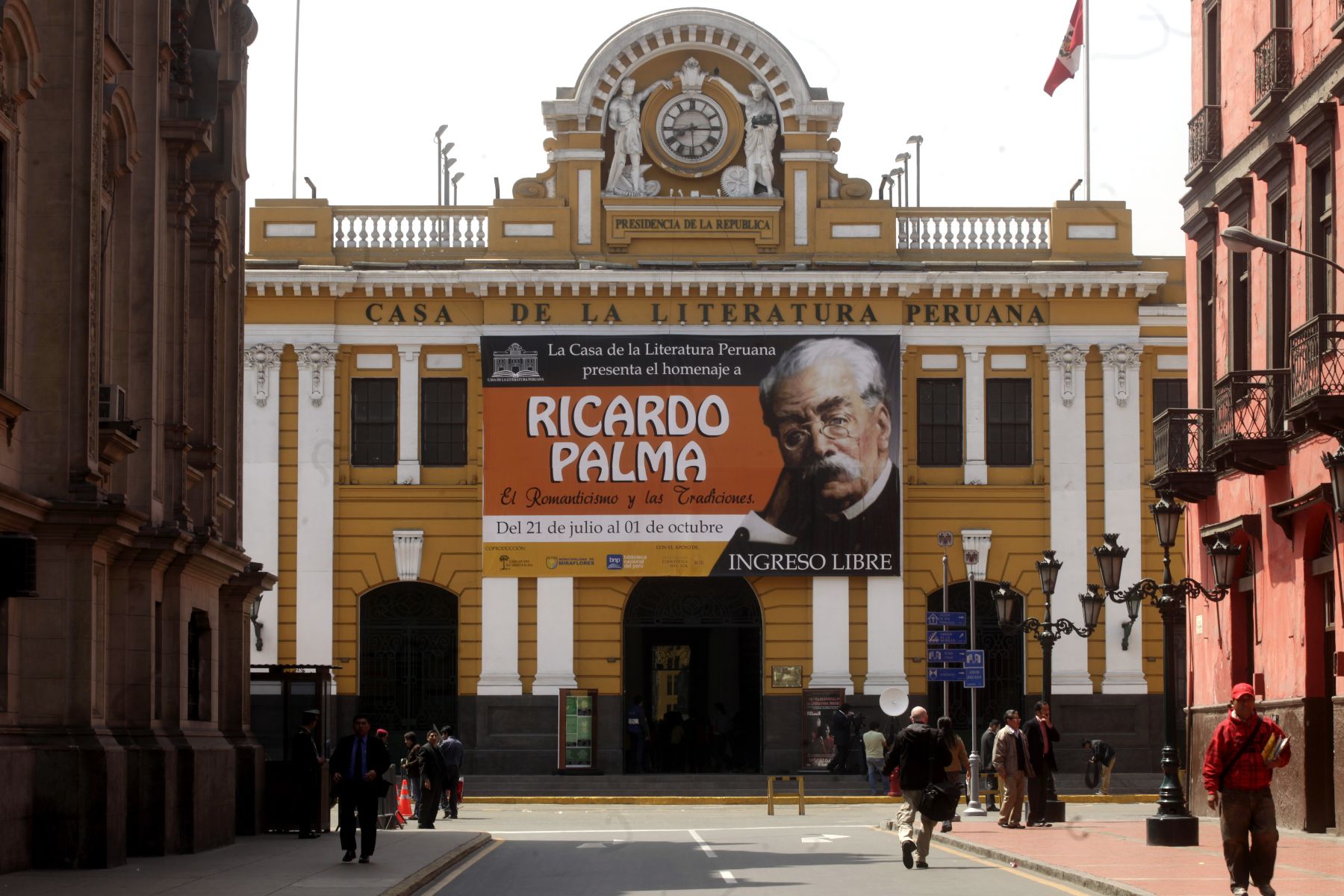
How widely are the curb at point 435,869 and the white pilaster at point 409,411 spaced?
20.1m

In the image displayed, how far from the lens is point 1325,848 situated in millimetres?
23484

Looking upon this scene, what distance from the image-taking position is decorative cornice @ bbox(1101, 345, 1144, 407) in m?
48.2

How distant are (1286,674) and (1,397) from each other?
56.8ft

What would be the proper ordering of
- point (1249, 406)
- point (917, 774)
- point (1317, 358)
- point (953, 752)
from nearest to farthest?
point (917, 774) < point (1317, 358) < point (953, 752) < point (1249, 406)

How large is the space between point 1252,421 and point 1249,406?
0.22 m

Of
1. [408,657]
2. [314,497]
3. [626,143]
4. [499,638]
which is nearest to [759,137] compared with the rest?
[626,143]

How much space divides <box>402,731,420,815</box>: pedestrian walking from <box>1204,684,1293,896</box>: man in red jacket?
19.1 m

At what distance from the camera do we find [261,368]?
47.8 meters

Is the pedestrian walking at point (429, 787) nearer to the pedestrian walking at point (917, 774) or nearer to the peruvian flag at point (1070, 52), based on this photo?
the pedestrian walking at point (917, 774)

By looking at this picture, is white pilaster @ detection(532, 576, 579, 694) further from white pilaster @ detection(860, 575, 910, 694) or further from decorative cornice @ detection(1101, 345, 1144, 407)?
decorative cornice @ detection(1101, 345, 1144, 407)

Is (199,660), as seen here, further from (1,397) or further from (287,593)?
(287,593)

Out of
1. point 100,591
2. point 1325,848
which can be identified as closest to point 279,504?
point 100,591

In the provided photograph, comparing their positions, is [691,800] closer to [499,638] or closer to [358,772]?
[499,638]

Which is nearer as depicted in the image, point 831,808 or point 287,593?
point 831,808
